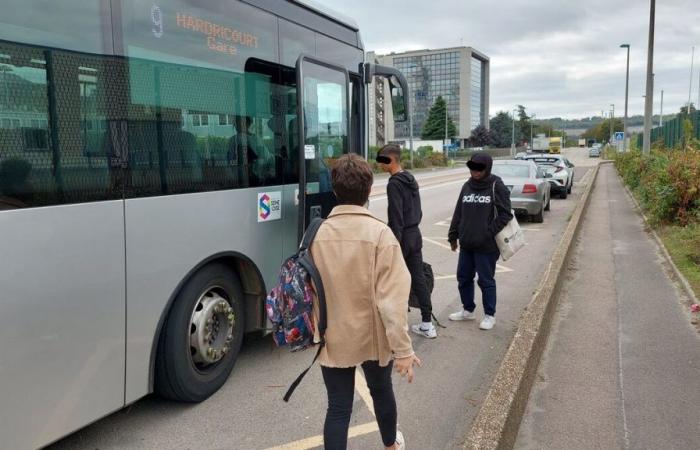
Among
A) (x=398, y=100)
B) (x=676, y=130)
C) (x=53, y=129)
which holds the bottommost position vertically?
(x=53, y=129)

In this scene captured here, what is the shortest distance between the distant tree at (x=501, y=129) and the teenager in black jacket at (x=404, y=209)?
128 metres

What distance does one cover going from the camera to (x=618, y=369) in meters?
4.85

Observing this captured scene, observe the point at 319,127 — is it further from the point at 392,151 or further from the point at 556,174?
the point at 556,174

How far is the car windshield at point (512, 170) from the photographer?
14.7 metres

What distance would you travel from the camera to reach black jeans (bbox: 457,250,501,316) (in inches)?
216

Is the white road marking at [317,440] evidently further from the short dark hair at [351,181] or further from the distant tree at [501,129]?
the distant tree at [501,129]

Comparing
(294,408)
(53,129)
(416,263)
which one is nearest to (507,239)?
(416,263)

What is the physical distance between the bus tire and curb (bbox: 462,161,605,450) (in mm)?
1890

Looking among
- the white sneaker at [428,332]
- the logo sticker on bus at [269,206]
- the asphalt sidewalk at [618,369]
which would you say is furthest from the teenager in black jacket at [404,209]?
the asphalt sidewalk at [618,369]

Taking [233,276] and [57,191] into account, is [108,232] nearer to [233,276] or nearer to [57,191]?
[57,191]

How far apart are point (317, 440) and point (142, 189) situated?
192 cm

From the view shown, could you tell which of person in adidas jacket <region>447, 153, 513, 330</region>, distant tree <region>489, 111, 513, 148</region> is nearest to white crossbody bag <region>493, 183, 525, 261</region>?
person in adidas jacket <region>447, 153, 513, 330</region>

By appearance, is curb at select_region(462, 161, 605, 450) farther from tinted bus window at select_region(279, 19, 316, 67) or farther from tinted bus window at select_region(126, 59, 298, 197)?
tinted bus window at select_region(279, 19, 316, 67)

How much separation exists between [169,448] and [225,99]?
7.87 ft
